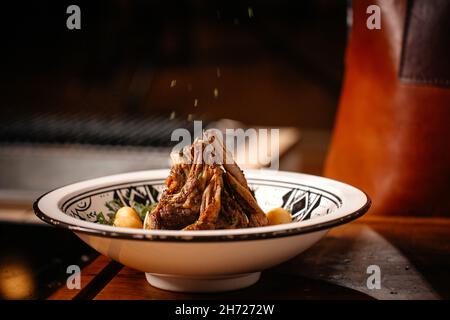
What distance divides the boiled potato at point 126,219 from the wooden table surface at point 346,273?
8 centimetres

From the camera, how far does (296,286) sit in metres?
0.90

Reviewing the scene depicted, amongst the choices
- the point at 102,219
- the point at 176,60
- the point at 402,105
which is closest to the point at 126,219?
the point at 102,219

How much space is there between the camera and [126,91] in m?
3.43

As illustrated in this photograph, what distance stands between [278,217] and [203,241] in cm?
28

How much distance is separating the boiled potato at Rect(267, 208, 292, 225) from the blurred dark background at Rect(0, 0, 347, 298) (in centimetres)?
30

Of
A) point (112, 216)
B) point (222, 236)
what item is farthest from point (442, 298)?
point (112, 216)

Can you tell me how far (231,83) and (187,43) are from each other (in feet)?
9.98

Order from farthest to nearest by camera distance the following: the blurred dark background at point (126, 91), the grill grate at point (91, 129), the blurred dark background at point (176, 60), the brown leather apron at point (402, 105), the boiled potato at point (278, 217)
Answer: the blurred dark background at point (176, 60) → the grill grate at point (91, 129) → the blurred dark background at point (126, 91) → the brown leather apron at point (402, 105) → the boiled potato at point (278, 217)

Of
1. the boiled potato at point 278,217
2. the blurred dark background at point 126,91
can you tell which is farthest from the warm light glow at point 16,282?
the boiled potato at point 278,217

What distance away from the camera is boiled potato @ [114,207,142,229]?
949mm

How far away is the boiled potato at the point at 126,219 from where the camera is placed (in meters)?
0.95

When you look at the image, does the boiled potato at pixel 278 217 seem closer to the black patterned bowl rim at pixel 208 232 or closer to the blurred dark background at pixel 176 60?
the black patterned bowl rim at pixel 208 232

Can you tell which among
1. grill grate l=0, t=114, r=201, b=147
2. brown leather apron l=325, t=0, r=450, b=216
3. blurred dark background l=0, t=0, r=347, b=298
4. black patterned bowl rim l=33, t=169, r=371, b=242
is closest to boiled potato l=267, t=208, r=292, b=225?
black patterned bowl rim l=33, t=169, r=371, b=242
